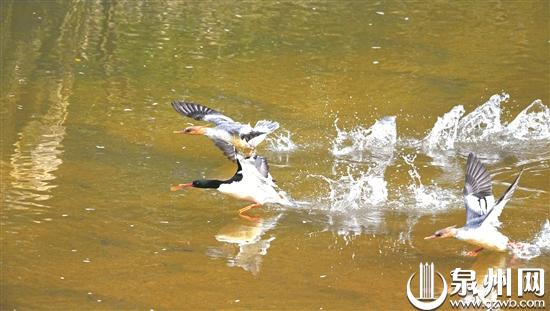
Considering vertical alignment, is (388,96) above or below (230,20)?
below

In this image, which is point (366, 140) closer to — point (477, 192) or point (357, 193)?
point (357, 193)

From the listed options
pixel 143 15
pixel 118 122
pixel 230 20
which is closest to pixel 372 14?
pixel 230 20

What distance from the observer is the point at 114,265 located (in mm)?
8320

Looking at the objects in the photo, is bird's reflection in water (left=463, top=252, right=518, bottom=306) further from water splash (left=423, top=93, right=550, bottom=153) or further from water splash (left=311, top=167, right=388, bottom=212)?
water splash (left=423, top=93, right=550, bottom=153)

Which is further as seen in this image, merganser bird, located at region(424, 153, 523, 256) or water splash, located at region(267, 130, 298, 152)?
water splash, located at region(267, 130, 298, 152)

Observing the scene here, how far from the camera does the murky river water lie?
825 centimetres

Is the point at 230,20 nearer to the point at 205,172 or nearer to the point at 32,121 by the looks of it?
the point at 32,121

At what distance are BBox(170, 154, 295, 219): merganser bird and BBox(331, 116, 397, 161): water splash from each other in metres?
1.78

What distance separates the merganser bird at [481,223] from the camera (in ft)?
27.4

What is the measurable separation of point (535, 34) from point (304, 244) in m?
8.17

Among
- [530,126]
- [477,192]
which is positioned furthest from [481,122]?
[477,192]

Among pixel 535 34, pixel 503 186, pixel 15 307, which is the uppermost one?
pixel 535 34

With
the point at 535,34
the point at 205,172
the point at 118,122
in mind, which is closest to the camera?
the point at 205,172

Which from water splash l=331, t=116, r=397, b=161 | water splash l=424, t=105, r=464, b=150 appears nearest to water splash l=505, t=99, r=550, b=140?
water splash l=424, t=105, r=464, b=150
